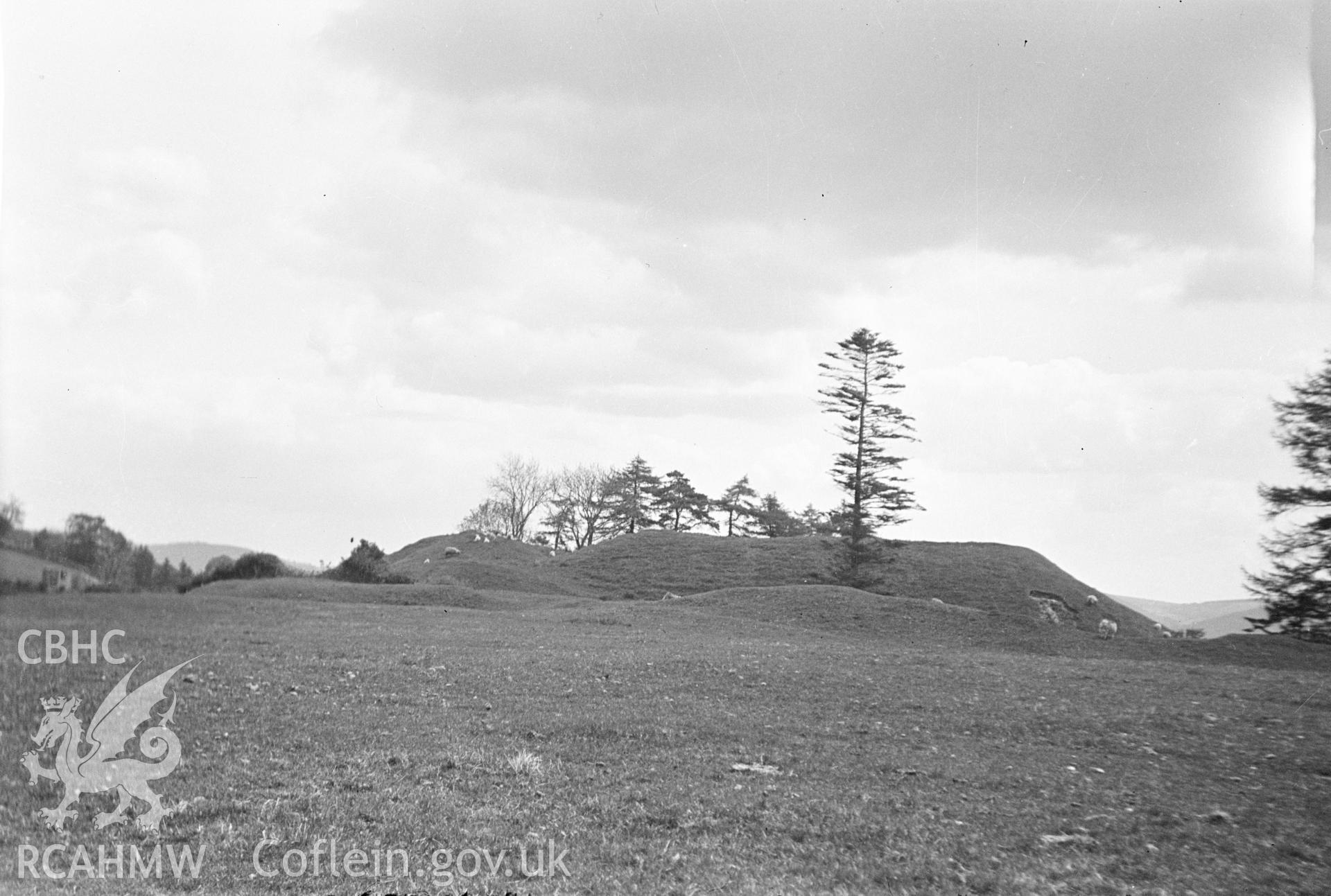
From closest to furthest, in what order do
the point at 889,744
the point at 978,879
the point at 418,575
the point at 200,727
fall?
the point at 978,879
the point at 200,727
the point at 889,744
the point at 418,575

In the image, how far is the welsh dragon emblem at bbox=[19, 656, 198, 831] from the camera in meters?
7.42

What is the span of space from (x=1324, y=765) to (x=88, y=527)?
589 inches

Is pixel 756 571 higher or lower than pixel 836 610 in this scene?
higher

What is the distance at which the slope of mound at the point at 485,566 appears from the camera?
49.4 metres

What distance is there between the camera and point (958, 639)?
3180 centimetres

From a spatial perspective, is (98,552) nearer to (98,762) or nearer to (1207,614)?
(98,762)

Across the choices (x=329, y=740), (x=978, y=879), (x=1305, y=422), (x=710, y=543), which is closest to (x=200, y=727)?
(x=329, y=740)

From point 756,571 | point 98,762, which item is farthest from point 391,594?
point 98,762

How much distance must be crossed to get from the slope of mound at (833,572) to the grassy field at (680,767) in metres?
32.1

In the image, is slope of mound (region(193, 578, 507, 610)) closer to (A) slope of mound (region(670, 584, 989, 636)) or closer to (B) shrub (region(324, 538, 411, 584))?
(B) shrub (region(324, 538, 411, 584))

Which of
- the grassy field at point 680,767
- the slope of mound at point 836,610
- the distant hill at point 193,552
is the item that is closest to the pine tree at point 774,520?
the slope of mound at point 836,610

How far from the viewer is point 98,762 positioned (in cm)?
779

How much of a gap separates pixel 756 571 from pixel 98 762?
51725 millimetres

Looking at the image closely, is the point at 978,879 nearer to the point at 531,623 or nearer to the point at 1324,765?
the point at 1324,765
